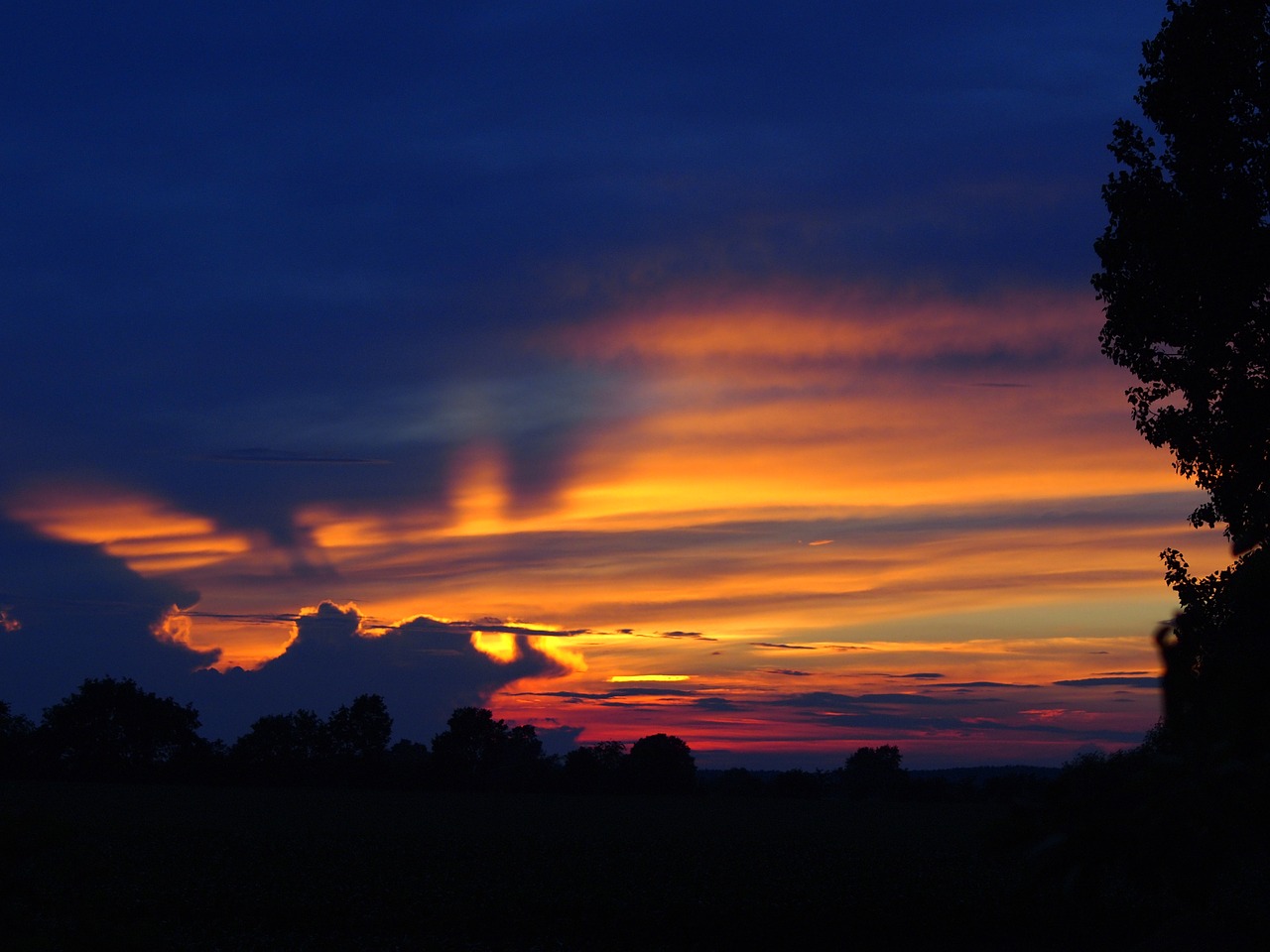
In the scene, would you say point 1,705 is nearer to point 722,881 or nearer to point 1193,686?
point 722,881

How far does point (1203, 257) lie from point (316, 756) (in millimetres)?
121735

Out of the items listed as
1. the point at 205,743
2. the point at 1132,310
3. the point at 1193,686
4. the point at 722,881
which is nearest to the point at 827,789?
the point at 205,743

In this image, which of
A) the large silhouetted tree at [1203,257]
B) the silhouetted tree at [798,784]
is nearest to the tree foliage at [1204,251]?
the large silhouetted tree at [1203,257]

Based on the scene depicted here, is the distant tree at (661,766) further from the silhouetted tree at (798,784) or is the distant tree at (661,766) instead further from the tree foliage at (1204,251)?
the tree foliage at (1204,251)

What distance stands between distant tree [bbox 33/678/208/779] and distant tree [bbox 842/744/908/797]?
95856 mm

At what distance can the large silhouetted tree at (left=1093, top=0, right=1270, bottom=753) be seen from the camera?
25.0m

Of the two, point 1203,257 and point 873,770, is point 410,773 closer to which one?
point 873,770

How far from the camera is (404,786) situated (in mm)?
123125

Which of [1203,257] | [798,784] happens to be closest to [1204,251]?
[1203,257]

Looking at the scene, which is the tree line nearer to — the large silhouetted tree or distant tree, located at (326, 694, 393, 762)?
distant tree, located at (326, 694, 393, 762)

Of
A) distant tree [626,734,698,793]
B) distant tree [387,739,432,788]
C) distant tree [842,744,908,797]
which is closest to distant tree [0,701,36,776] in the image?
distant tree [387,739,432,788]

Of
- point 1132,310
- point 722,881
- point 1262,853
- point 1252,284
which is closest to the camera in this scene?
point 1262,853

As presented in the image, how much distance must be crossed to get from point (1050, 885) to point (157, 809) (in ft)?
284

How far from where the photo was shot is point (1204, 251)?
25.3m
